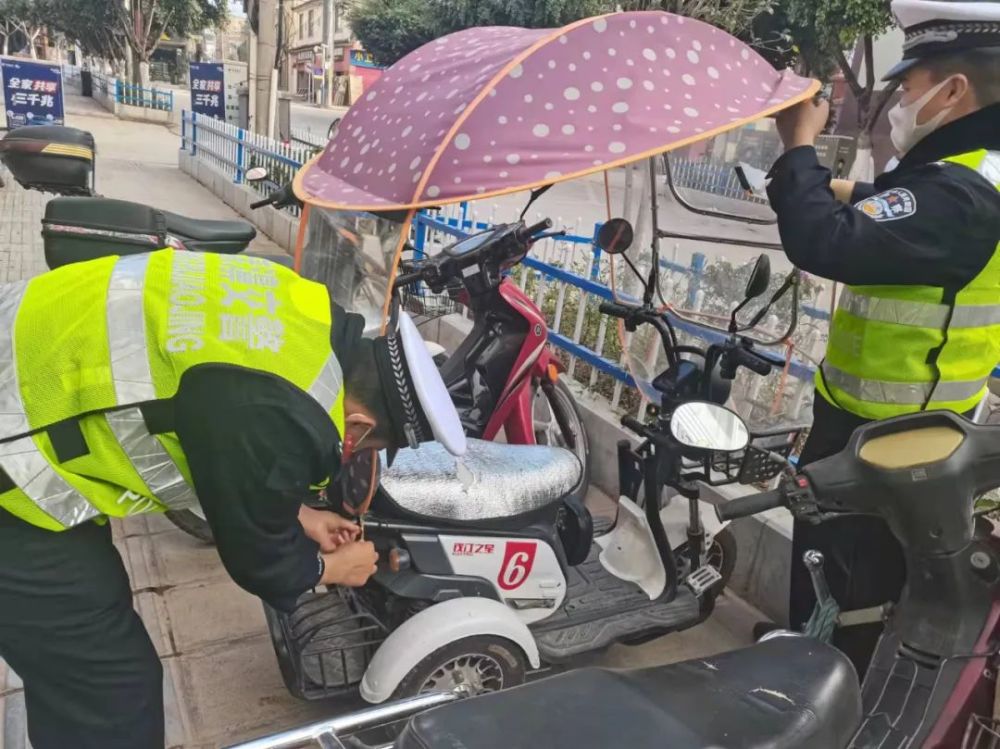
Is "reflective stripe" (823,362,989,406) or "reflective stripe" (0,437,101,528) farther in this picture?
"reflective stripe" (823,362,989,406)

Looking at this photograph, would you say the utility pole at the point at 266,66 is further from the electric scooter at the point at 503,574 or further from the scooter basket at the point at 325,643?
the scooter basket at the point at 325,643

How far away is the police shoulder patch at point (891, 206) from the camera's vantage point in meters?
1.81

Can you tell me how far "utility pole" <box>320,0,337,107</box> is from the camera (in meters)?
32.2

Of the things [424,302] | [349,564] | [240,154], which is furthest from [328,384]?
[240,154]

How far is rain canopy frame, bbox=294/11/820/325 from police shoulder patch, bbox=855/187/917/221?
0.35 m

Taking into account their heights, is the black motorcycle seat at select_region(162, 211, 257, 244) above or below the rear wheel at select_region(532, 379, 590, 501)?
above

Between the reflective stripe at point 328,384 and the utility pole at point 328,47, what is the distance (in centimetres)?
3265

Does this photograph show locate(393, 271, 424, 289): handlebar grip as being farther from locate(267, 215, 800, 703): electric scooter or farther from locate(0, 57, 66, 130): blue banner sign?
locate(0, 57, 66, 130): blue banner sign

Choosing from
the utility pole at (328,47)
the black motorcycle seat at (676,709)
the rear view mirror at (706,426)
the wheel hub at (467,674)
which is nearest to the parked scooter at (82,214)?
the wheel hub at (467,674)

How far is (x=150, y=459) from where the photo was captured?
140cm

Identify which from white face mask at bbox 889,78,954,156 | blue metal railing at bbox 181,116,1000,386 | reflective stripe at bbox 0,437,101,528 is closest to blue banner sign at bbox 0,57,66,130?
blue metal railing at bbox 181,116,1000,386

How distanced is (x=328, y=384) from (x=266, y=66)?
10.2 metres

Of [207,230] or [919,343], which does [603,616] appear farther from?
[207,230]

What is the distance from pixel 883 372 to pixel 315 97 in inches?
2101
